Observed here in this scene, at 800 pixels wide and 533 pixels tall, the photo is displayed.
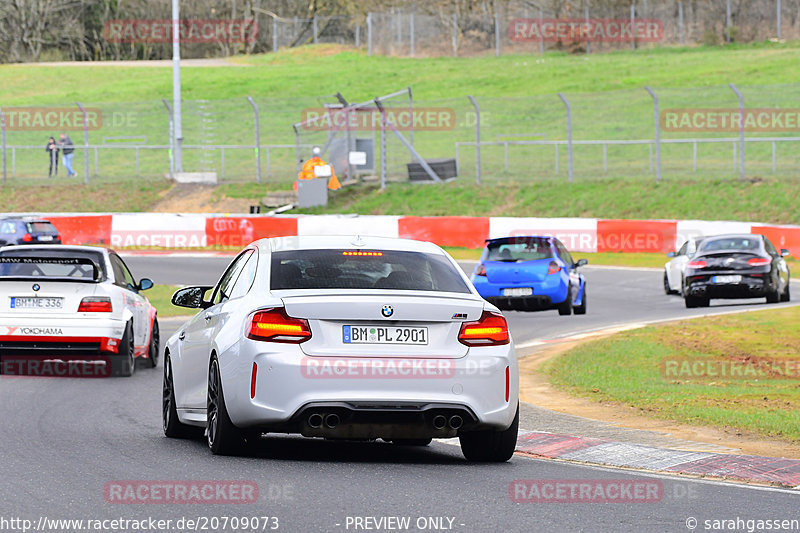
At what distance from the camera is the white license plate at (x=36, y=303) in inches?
576

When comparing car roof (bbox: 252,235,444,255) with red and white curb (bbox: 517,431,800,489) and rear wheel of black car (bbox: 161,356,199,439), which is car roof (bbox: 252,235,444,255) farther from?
red and white curb (bbox: 517,431,800,489)

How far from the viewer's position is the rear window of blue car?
22.0 meters

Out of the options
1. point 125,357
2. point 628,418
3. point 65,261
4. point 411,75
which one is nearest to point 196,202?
point 65,261

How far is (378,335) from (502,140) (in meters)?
43.5

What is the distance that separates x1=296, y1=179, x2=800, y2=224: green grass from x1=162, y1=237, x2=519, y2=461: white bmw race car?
27466mm

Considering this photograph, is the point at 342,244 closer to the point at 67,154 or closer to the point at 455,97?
A: the point at 67,154

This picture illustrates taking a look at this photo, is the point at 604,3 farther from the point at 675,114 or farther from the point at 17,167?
the point at 17,167

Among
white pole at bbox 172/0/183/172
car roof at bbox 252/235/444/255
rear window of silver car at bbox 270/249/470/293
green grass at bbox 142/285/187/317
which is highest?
white pole at bbox 172/0/183/172

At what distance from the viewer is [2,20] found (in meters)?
96.0

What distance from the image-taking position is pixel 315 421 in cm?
859

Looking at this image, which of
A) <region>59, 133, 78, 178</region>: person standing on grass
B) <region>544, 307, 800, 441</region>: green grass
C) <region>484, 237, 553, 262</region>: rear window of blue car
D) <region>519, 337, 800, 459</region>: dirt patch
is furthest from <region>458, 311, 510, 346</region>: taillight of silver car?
<region>59, 133, 78, 178</region>: person standing on grass

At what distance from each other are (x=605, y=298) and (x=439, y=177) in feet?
62.3

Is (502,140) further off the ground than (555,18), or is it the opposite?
(555,18)

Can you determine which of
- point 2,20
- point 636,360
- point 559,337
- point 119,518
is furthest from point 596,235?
point 2,20
